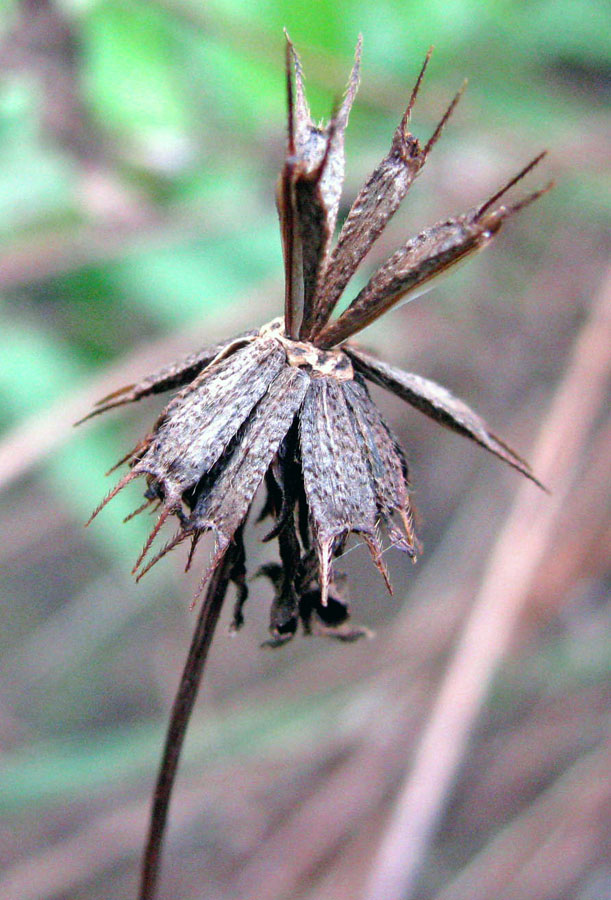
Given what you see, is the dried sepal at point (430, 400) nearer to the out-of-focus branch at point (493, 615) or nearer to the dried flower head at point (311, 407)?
the dried flower head at point (311, 407)

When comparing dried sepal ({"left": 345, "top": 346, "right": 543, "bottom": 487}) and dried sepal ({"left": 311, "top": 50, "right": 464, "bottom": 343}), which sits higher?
dried sepal ({"left": 311, "top": 50, "right": 464, "bottom": 343})

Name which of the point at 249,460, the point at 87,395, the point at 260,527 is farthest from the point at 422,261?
the point at 260,527

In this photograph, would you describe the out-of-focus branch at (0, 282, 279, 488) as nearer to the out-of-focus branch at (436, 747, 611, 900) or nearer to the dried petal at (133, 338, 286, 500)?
the dried petal at (133, 338, 286, 500)

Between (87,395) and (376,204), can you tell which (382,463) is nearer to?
(376,204)

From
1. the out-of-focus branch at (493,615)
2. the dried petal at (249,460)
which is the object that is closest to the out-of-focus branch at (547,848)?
the out-of-focus branch at (493,615)

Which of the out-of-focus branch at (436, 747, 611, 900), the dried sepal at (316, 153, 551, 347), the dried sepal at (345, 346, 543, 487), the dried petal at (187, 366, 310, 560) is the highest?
the dried sepal at (316, 153, 551, 347)

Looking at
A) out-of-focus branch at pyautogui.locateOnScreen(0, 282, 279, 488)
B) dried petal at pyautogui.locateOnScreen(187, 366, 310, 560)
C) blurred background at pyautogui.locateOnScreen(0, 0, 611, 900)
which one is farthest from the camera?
blurred background at pyautogui.locateOnScreen(0, 0, 611, 900)

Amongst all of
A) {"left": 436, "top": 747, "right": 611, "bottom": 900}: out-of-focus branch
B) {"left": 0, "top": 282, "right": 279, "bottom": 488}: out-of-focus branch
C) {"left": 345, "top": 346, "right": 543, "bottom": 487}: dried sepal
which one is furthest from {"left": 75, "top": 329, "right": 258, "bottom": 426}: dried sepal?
{"left": 436, "top": 747, "right": 611, "bottom": 900}: out-of-focus branch

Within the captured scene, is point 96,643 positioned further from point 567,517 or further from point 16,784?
point 567,517
